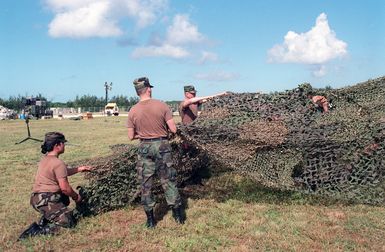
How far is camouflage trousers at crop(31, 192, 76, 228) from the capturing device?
550 centimetres

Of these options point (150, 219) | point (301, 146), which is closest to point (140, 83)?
point (150, 219)

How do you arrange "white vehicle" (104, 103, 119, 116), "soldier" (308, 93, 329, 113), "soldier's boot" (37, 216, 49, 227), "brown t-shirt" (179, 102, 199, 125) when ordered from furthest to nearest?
"white vehicle" (104, 103, 119, 116)
"brown t-shirt" (179, 102, 199, 125)
"soldier" (308, 93, 329, 113)
"soldier's boot" (37, 216, 49, 227)

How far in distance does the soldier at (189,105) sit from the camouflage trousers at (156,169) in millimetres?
1416

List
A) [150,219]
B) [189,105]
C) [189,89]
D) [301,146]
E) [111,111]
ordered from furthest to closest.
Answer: [111,111] → [189,89] → [189,105] → [301,146] → [150,219]

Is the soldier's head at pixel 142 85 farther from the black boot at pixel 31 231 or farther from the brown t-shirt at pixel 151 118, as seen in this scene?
the black boot at pixel 31 231

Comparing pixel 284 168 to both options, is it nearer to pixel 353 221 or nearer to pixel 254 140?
pixel 254 140

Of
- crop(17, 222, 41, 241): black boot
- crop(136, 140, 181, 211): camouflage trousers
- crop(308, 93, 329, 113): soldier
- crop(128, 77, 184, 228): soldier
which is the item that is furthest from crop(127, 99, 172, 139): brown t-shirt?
crop(308, 93, 329, 113): soldier

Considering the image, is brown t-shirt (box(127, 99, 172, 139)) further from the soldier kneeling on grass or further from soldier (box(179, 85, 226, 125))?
soldier (box(179, 85, 226, 125))

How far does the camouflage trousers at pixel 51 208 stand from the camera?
18.0 feet

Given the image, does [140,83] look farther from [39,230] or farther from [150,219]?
[39,230]

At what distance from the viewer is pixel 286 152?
247 inches

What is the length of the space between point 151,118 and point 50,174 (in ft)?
4.76

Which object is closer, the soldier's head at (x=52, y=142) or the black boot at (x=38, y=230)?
the black boot at (x=38, y=230)

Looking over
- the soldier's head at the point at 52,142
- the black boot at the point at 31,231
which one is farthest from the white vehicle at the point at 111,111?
the black boot at the point at 31,231
